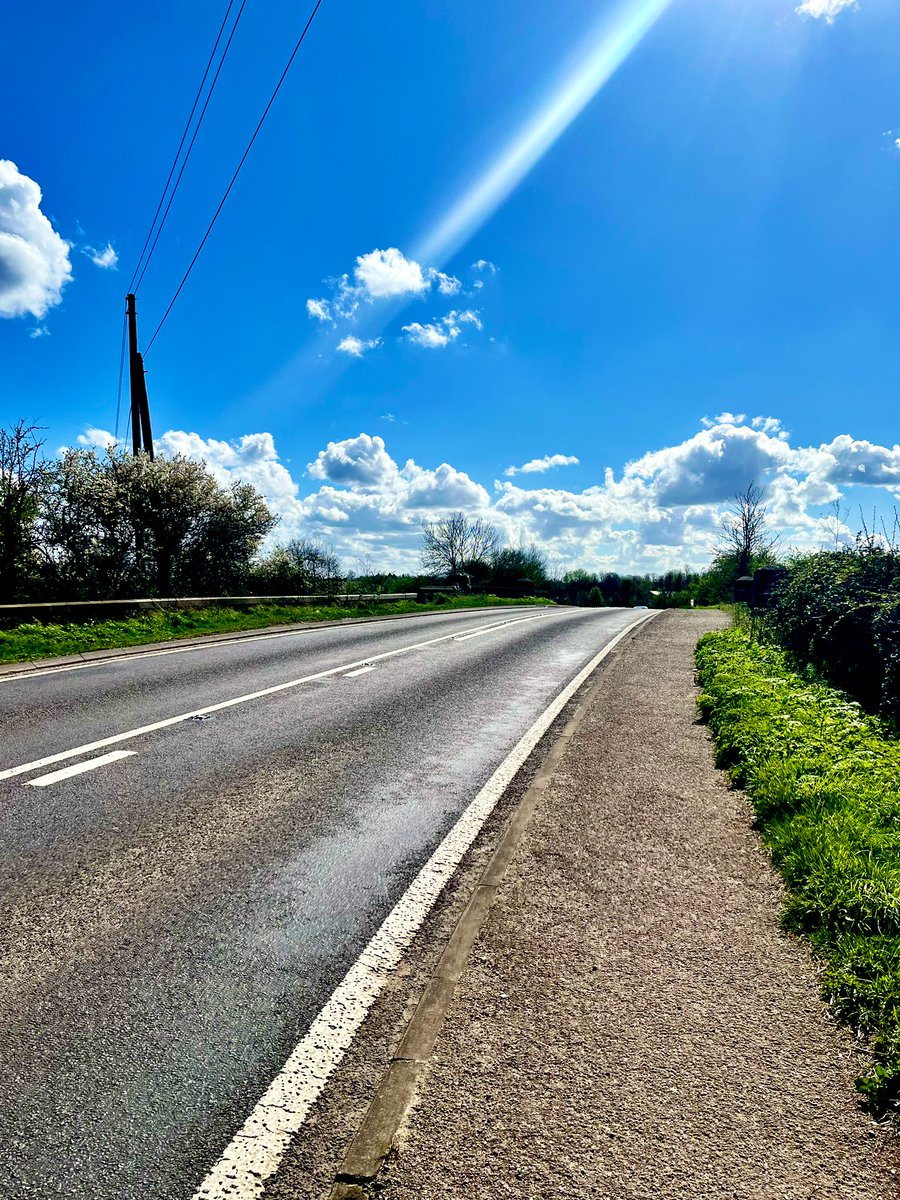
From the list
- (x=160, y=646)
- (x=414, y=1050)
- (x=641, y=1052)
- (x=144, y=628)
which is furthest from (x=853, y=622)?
(x=144, y=628)

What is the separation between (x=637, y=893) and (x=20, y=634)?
12.8 metres

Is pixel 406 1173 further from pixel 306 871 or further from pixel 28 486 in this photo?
pixel 28 486

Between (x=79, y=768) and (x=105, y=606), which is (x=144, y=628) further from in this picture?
(x=79, y=768)

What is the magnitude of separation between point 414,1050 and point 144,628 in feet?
47.8

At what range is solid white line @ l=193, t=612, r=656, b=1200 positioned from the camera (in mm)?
1991

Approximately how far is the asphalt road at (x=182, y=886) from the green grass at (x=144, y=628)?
404 cm

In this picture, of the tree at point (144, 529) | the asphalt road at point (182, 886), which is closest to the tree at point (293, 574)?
the tree at point (144, 529)

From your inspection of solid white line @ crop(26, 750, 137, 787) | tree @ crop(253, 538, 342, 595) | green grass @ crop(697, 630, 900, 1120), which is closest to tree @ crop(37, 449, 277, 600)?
tree @ crop(253, 538, 342, 595)

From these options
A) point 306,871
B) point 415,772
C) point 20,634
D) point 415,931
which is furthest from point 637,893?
point 20,634

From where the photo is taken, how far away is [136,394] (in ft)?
76.1

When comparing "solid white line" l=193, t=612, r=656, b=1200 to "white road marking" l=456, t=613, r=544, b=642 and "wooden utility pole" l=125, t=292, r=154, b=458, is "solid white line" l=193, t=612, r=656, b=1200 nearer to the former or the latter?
"white road marking" l=456, t=613, r=544, b=642

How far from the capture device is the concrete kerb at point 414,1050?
199cm

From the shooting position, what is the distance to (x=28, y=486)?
729 inches

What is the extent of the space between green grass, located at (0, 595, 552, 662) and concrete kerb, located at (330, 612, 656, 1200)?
10.8 m
